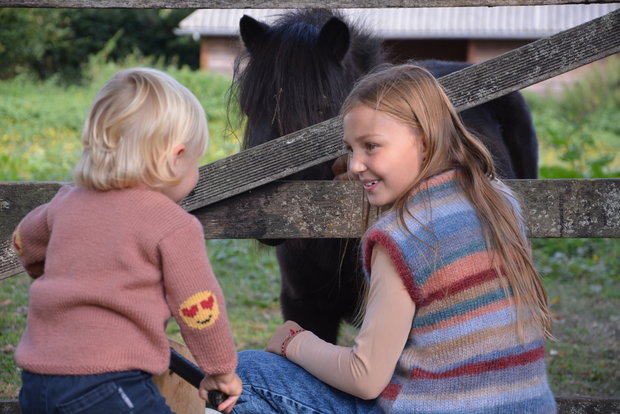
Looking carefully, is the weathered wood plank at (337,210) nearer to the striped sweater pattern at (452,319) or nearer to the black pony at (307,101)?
the black pony at (307,101)

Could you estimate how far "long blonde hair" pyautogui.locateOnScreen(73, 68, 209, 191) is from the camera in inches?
77.2

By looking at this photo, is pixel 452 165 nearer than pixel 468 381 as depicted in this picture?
No

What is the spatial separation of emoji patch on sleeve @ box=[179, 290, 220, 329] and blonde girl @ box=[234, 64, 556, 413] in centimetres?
44

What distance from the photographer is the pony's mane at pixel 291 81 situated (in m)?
3.37

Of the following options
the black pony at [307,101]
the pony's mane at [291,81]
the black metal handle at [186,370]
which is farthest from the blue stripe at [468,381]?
the pony's mane at [291,81]

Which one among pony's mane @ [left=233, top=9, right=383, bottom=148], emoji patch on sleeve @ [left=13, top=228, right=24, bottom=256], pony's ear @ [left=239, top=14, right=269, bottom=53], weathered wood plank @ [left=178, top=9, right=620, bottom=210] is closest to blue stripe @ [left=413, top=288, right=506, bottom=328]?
weathered wood plank @ [left=178, top=9, right=620, bottom=210]

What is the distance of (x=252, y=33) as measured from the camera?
3.63 metres

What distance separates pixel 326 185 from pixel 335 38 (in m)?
1.16

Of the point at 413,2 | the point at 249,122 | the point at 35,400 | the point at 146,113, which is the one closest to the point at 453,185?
the point at 413,2

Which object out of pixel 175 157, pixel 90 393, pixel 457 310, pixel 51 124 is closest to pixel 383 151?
pixel 457 310

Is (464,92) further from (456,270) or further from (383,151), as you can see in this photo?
(456,270)

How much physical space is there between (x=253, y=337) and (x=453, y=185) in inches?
141

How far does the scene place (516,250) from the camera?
2.19 meters

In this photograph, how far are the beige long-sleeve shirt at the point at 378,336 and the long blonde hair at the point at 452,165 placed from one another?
0.18 meters
